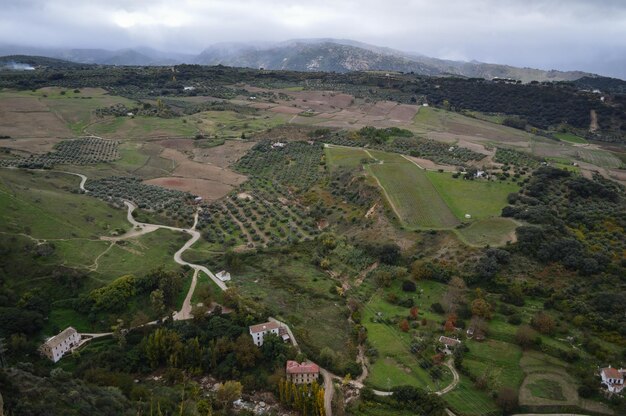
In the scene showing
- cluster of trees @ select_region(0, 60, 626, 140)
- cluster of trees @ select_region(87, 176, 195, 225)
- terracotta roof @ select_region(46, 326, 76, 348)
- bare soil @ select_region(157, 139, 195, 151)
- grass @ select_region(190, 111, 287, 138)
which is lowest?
terracotta roof @ select_region(46, 326, 76, 348)

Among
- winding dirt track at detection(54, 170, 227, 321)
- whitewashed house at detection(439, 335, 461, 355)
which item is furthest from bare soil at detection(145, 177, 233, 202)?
whitewashed house at detection(439, 335, 461, 355)

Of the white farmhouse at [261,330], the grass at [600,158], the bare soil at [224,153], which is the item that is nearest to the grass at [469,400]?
the white farmhouse at [261,330]

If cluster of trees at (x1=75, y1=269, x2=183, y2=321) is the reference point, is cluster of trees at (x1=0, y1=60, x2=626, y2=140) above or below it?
above

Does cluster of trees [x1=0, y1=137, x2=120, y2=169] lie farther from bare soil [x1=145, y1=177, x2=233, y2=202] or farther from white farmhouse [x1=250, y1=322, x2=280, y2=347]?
white farmhouse [x1=250, y1=322, x2=280, y2=347]

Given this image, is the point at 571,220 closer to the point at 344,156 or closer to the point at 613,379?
the point at 613,379

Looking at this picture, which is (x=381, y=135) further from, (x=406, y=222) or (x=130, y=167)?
(x=130, y=167)

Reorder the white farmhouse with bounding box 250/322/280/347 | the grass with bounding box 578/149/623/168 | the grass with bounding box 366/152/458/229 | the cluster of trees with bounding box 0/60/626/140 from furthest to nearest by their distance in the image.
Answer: the cluster of trees with bounding box 0/60/626/140, the grass with bounding box 578/149/623/168, the grass with bounding box 366/152/458/229, the white farmhouse with bounding box 250/322/280/347

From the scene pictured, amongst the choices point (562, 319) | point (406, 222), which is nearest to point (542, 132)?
point (406, 222)

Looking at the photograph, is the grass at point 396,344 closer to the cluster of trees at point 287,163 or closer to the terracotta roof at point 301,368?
the terracotta roof at point 301,368
